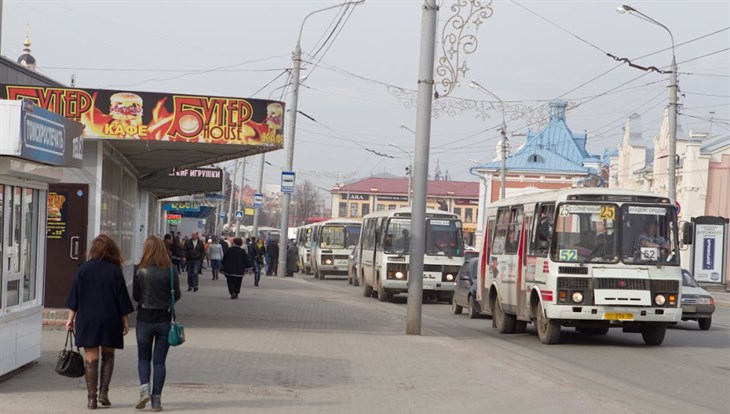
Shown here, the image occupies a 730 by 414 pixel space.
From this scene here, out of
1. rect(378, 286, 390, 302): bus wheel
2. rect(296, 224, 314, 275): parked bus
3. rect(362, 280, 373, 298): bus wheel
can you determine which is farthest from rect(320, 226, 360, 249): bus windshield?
rect(378, 286, 390, 302): bus wheel

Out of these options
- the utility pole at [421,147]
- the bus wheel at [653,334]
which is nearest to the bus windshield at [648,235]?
the bus wheel at [653,334]

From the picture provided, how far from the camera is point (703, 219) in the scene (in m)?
46.2

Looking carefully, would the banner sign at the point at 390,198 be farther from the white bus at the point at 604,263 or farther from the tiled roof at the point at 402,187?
the white bus at the point at 604,263

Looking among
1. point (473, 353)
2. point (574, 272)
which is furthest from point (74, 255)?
point (574, 272)

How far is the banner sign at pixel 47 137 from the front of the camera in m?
10.8

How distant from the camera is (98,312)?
1009cm

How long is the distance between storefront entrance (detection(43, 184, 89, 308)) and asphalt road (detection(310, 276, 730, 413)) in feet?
22.3

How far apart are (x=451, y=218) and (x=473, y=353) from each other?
1562 cm

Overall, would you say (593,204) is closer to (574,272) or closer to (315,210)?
(574,272)

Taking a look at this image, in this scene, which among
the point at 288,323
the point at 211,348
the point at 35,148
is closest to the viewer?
the point at 35,148

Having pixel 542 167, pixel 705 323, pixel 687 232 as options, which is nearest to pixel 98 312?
pixel 687 232

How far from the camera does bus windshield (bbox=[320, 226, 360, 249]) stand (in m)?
51.4

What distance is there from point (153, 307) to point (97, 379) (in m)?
0.88

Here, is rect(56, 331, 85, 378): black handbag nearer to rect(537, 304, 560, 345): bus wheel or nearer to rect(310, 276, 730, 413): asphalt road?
rect(310, 276, 730, 413): asphalt road
